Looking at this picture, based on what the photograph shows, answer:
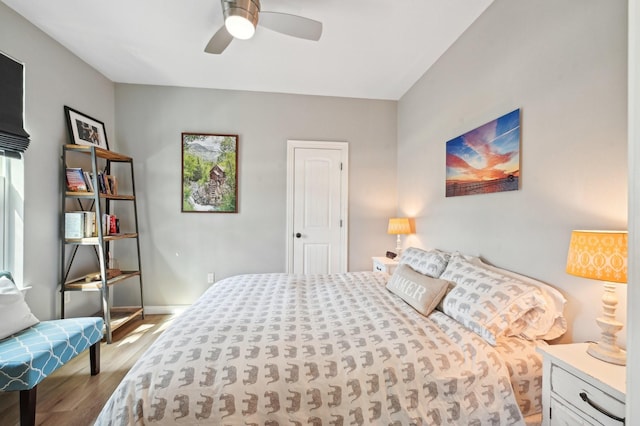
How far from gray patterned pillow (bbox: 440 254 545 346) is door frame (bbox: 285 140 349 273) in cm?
199

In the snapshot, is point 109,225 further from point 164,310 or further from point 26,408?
point 26,408

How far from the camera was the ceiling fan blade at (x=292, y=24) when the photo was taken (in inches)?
69.4

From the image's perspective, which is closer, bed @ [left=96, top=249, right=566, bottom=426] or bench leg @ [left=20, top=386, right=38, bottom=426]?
bed @ [left=96, top=249, right=566, bottom=426]

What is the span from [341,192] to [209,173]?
164 cm

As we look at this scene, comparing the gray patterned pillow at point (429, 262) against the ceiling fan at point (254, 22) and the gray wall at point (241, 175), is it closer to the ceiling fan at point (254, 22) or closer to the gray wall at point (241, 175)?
the gray wall at point (241, 175)

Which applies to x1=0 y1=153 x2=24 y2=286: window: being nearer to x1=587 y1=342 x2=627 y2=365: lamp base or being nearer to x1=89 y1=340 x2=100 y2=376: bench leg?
x1=89 y1=340 x2=100 y2=376: bench leg

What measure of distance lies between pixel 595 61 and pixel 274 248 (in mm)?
3095

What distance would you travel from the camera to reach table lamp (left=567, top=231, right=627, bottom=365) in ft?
3.34

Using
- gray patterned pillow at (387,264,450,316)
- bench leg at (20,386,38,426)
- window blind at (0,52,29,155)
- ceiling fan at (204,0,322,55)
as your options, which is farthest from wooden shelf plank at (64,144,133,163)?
gray patterned pillow at (387,264,450,316)

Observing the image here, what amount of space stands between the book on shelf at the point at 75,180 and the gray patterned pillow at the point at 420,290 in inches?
114

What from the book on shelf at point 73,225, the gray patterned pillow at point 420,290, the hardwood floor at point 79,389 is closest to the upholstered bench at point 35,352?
the hardwood floor at point 79,389

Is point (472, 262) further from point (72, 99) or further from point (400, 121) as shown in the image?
point (72, 99)

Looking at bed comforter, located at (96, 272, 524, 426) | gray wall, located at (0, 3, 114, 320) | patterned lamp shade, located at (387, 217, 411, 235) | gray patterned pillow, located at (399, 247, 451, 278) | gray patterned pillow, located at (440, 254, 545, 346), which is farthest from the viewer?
patterned lamp shade, located at (387, 217, 411, 235)

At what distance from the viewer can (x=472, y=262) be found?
1.95m
